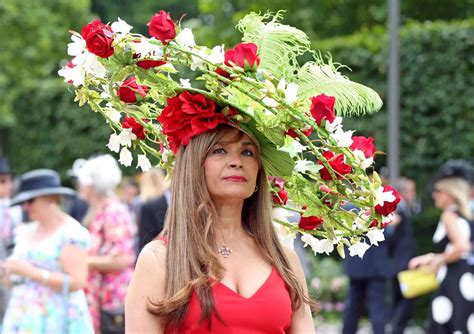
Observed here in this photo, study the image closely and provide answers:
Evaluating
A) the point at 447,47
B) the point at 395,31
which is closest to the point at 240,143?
the point at 395,31

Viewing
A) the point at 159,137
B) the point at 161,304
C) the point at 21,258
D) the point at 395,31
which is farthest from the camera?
the point at 395,31

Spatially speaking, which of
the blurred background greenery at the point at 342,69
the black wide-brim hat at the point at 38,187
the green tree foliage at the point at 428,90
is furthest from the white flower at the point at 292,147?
the green tree foliage at the point at 428,90

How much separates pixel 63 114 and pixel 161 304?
18602 mm

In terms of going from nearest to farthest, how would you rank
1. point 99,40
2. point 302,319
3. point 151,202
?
point 99,40, point 302,319, point 151,202

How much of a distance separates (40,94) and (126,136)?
1861cm

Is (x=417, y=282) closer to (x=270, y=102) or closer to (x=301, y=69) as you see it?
(x=301, y=69)

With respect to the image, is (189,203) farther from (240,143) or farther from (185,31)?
(185,31)

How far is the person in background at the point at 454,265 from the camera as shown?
394 inches

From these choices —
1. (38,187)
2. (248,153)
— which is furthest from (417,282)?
(248,153)

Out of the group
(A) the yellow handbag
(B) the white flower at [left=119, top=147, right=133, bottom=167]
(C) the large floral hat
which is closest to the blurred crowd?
(A) the yellow handbag

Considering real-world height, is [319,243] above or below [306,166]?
below

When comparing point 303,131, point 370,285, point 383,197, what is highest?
point 370,285

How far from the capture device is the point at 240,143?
160 inches

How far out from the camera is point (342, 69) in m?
15.7
